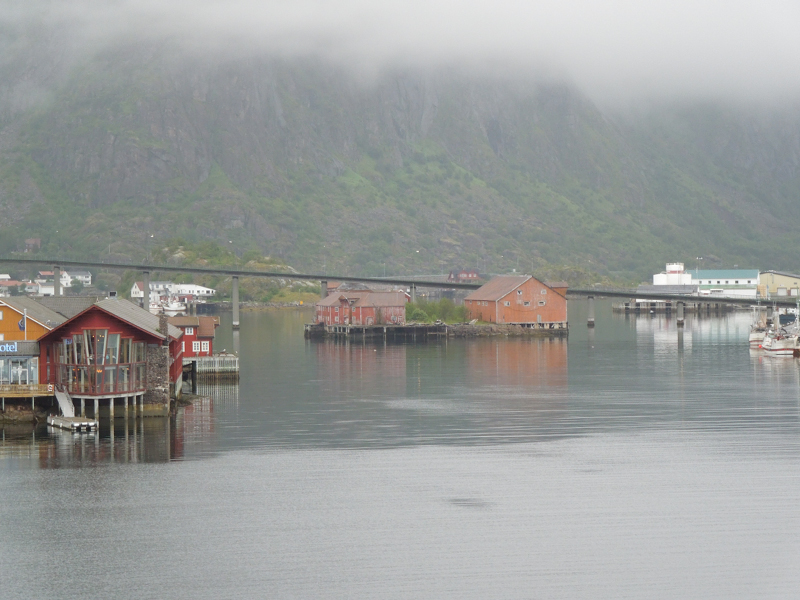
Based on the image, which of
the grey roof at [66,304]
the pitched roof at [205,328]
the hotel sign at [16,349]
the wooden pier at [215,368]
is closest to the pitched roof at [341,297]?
the wooden pier at [215,368]

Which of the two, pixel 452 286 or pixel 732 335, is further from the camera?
pixel 452 286

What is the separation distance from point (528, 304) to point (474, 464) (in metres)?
89.6

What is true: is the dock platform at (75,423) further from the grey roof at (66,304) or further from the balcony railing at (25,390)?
the grey roof at (66,304)

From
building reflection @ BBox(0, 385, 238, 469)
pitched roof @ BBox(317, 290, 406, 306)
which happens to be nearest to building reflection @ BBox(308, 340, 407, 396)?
pitched roof @ BBox(317, 290, 406, 306)

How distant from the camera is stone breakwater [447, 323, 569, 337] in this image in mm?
127875

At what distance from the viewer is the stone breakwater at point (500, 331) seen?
420 feet

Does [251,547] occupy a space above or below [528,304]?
below

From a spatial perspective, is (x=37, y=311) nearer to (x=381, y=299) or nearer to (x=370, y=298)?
(x=370, y=298)

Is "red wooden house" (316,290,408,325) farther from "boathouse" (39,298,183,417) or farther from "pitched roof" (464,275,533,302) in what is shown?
"boathouse" (39,298,183,417)

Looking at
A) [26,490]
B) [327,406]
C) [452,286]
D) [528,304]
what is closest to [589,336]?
[528,304]

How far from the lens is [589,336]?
126 metres

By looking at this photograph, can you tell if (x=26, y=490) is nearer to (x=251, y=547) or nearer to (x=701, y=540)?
(x=251, y=547)

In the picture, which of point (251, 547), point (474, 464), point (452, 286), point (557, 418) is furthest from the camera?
point (452, 286)

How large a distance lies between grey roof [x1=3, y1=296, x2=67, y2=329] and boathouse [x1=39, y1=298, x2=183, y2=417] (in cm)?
179
